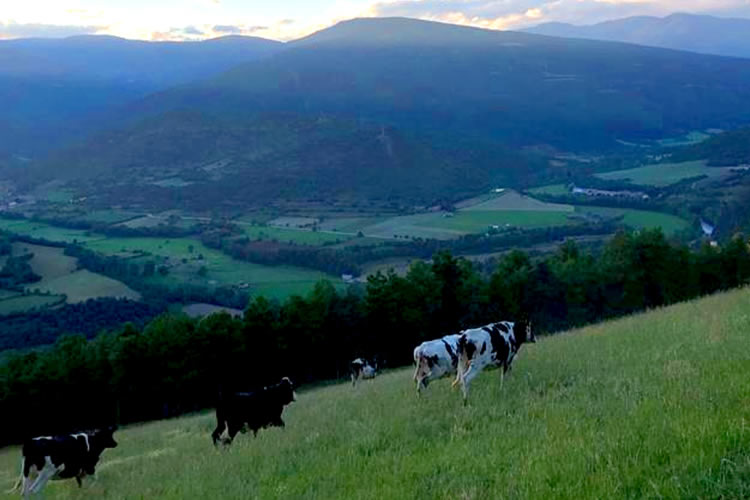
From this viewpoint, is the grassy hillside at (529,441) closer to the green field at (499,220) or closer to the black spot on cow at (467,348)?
the black spot on cow at (467,348)

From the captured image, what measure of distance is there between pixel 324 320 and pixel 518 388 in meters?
32.3

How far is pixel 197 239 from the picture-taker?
116188 mm

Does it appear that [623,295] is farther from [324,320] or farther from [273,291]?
[273,291]

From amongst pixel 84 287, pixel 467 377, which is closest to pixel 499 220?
pixel 84 287

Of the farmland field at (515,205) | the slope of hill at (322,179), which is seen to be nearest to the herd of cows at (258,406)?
the farmland field at (515,205)

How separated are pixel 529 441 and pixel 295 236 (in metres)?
104

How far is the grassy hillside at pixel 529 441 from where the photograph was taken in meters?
7.04

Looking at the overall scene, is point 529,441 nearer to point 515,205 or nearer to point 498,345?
point 498,345

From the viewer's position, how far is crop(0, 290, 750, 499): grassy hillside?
704cm

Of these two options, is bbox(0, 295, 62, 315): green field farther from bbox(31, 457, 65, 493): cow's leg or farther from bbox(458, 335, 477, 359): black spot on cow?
bbox(458, 335, 477, 359): black spot on cow

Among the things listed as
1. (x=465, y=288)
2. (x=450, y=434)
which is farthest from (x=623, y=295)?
(x=450, y=434)

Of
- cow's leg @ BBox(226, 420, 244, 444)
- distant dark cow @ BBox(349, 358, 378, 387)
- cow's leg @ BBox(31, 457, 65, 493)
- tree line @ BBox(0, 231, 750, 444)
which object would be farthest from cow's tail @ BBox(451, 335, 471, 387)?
tree line @ BBox(0, 231, 750, 444)

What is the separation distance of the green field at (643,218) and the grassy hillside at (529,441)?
266ft

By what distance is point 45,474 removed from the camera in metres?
13.3
